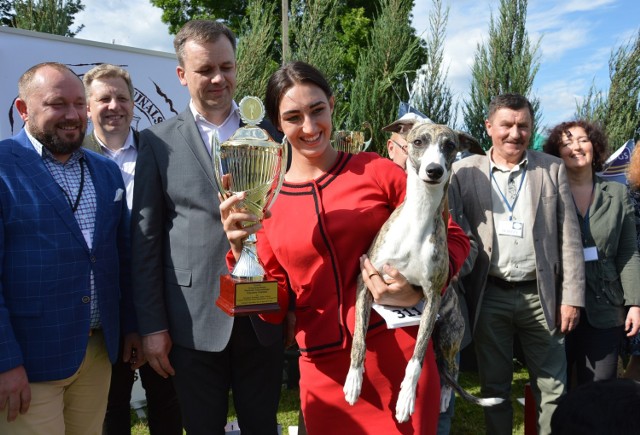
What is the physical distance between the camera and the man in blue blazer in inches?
82.7

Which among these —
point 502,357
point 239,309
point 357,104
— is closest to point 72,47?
point 239,309

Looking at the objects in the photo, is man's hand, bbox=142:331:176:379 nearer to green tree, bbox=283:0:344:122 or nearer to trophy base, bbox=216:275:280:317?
trophy base, bbox=216:275:280:317

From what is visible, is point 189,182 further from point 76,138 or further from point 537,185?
point 537,185

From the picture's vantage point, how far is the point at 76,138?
2342 millimetres

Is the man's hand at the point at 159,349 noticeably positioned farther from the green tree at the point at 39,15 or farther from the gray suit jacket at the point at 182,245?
the green tree at the point at 39,15

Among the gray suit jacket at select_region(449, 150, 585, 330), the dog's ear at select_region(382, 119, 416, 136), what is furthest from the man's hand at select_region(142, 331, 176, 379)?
the gray suit jacket at select_region(449, 150, 585, 330)

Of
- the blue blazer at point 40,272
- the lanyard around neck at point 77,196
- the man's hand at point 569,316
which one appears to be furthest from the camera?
the man's hand at point 569,316

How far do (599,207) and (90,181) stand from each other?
3282 mm

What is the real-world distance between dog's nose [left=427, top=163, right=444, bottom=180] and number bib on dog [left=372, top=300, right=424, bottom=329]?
1.53 feet

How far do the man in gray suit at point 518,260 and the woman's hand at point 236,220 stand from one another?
6.53 feet

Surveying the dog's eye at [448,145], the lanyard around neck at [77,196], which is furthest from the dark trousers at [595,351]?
the lanyard around neck at [77,196]

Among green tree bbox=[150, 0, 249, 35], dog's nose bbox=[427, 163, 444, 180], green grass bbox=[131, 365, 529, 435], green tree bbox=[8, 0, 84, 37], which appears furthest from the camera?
green tree bbox=[150, 0, 249, 35]

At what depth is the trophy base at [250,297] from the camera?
1779mm

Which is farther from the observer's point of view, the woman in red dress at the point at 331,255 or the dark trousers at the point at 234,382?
the dark trousers at the point at 234,382
